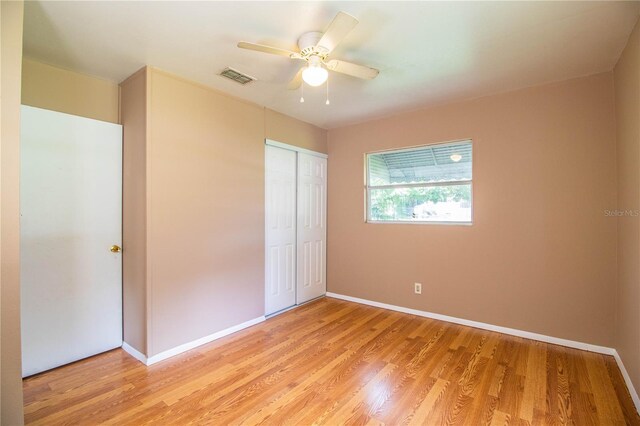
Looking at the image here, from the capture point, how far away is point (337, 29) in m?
1.68

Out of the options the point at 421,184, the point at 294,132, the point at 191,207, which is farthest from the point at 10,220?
the point at 421,184

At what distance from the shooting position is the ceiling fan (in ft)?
5.57

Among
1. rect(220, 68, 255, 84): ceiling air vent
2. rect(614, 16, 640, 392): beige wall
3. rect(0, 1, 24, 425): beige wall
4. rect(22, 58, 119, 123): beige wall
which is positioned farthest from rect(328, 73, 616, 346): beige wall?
rect(0, 1, 24, 425): beige wall

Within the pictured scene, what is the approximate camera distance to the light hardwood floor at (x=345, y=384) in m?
1.85

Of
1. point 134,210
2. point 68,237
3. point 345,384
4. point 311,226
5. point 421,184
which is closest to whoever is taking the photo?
point 345,384

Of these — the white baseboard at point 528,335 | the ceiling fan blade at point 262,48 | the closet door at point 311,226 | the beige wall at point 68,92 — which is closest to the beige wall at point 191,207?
the beige wall at point 68,92

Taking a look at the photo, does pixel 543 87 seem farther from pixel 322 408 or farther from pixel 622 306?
pixel 322 408

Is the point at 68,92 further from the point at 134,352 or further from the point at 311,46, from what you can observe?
the point at 134,352

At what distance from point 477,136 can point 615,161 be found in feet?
3.67

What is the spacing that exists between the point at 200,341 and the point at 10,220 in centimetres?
184

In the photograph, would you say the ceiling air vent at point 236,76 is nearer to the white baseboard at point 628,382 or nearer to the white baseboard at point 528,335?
the white baseboard at point 528,335

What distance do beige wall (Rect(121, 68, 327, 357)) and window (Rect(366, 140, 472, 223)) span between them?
1562 mm

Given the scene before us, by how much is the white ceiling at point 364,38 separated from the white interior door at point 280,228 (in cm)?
103

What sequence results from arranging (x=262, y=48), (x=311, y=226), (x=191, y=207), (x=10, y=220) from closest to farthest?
(x=10, y=220), (x=262, y=48), (x=191, y=207), (x=311, y=226)
